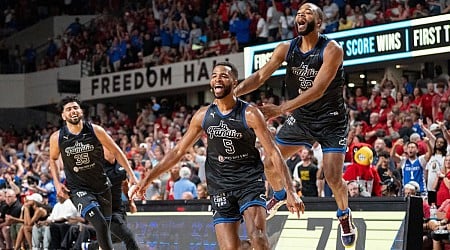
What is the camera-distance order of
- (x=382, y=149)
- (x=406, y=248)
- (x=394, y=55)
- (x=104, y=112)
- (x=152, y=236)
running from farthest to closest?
1. (x=104, y=112)
2. (x=394, y=55)
3. (x=382, y=149)
4. (x=152, y=236)
5. (x=406, y=248)

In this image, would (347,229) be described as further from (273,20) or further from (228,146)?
(273,20)

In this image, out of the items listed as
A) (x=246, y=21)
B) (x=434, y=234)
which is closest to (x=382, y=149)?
(x=434, y=234)

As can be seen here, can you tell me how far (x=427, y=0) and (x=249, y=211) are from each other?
10861mm

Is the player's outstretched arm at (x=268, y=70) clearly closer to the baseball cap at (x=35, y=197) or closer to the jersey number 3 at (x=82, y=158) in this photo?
the jersey number 3 at (x=82, y=158)

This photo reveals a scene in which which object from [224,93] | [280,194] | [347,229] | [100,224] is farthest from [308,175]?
[224,93]

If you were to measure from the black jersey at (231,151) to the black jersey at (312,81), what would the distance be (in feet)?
2.77

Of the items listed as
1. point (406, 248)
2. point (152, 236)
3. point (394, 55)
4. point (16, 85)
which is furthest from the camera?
point (16, 85)

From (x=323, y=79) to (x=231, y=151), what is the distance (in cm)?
112

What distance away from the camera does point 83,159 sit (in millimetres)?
10703

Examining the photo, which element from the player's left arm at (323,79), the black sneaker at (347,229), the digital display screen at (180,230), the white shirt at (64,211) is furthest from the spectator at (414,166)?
the white shirt at (64,211)

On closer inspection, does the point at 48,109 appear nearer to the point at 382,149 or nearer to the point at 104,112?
the point at 104,112

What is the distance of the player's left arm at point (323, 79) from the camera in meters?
8.22

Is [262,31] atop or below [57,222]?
atop

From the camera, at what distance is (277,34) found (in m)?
20.8
